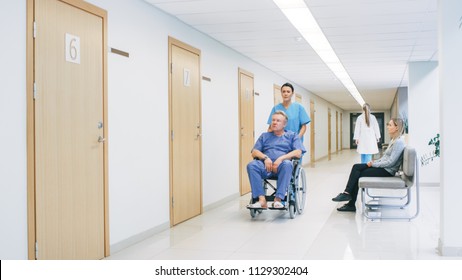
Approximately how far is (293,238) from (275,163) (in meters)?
0.98

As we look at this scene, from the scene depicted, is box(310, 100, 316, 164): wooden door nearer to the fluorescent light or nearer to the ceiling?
the fluorescent light

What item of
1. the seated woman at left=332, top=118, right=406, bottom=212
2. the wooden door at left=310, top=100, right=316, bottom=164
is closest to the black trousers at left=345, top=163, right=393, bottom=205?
the seated woman at left=332, top=118, right=406, bottom=212

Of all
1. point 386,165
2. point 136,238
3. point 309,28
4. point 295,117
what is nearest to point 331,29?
point 309,28

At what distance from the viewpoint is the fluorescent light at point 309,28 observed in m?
4.77

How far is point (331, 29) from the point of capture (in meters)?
5.73

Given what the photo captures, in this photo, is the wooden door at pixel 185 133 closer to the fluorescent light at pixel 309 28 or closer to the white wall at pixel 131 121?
the white wall at pixel 131 121

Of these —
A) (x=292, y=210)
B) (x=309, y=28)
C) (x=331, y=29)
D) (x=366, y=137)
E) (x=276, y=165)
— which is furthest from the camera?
(x=366, y=137)

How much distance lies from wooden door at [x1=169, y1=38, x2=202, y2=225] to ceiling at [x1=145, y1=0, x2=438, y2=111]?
0.50 metres

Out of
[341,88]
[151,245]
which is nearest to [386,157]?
[151,245]

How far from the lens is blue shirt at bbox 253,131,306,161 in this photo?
5.19 m

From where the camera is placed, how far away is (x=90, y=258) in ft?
11.8

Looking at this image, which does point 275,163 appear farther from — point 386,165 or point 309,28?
point 309,28
